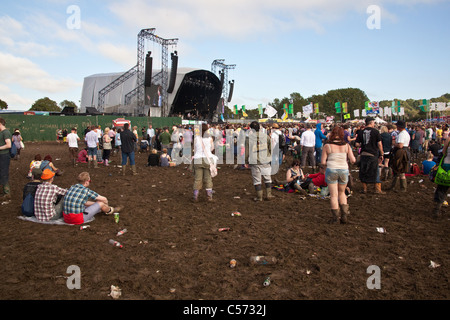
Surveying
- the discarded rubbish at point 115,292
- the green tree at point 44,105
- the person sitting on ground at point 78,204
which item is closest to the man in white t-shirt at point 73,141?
the person sitting on ground at point 78,204

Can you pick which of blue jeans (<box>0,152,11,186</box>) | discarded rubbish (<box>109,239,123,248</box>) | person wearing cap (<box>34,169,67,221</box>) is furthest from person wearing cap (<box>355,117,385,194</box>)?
blue jeans (<box>0,152,11,186</box>)

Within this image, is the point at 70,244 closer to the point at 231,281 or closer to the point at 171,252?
the point at 171,252

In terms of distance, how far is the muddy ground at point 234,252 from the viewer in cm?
356

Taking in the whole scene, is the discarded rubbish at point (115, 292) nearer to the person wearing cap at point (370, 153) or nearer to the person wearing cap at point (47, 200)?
the person wearing cap at point (47, 200)

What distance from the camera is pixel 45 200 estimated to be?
588 cm

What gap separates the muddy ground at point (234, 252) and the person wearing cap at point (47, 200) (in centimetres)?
25

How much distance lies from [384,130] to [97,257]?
8870 mm

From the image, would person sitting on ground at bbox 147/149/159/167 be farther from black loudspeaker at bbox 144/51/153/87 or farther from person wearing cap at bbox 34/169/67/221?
black loudspeaker at bbox 144/51/153/87

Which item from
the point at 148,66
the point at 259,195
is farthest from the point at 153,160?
the point at 148,66

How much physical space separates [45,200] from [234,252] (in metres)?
3.85

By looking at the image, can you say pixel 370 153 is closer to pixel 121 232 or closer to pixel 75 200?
pixel 121 232

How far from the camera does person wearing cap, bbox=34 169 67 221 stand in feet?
19.2

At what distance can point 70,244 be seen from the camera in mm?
4992

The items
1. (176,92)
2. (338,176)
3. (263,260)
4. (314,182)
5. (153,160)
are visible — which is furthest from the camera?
(176,92)
